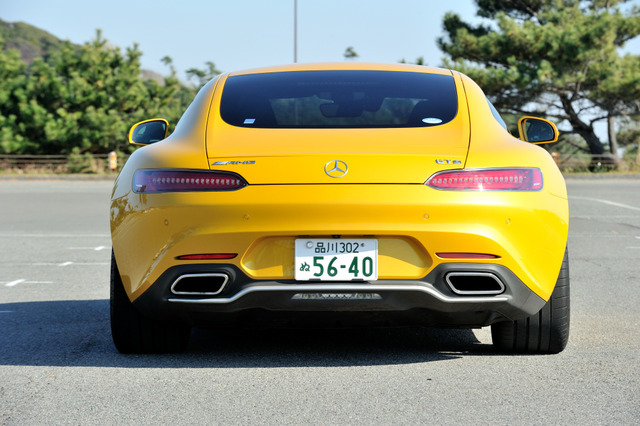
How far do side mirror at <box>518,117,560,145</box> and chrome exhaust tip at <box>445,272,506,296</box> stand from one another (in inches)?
51.8

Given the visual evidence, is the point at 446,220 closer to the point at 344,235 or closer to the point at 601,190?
the point at 344,235

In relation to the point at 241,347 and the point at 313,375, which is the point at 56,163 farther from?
the point at 313,375

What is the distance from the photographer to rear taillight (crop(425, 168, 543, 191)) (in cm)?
399

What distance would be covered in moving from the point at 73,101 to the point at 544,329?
139 feet

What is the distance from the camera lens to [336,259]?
13.2 ft

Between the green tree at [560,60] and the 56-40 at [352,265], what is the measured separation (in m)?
35.0

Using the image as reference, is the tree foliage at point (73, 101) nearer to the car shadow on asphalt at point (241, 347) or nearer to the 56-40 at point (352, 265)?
the car shadow on asphalt at point (241, 347)

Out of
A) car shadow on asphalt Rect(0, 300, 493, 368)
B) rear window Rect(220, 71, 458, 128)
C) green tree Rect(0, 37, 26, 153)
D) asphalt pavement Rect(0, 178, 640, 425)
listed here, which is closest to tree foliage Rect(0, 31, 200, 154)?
green tree Rect(0, 37, 26, 153)

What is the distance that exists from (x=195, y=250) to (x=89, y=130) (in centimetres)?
4108

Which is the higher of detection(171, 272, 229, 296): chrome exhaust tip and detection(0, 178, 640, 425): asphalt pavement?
detection(171, 272, 229, 296): chrome exhaust tip

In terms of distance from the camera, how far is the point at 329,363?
4516 mm

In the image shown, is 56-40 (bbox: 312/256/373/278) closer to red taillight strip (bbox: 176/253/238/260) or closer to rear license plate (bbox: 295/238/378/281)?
rear license plate (bbox: 295/238/378/281)

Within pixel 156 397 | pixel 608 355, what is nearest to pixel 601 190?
pixel 608 355

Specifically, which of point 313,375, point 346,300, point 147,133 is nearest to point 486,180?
point 346,300
